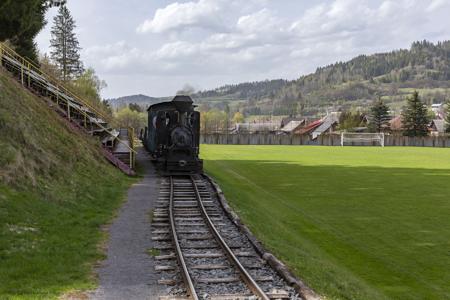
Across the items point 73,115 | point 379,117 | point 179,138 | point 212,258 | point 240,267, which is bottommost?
point 212,258

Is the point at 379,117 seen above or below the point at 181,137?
above

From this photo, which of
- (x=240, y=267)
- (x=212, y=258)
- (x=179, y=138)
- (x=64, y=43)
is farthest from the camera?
(x=64, y=43)

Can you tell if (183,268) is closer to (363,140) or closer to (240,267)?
(240,267)

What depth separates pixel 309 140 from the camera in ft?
376

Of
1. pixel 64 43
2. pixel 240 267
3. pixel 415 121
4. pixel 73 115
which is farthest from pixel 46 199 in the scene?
pixel 415 121

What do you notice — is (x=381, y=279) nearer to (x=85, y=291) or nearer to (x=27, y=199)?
(x=85, y=291)

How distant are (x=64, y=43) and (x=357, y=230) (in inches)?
3252

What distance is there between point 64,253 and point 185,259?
267 cm

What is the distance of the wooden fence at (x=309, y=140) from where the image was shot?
346 feet

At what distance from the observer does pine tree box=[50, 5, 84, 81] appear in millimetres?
90312

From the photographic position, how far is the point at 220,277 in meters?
9.68

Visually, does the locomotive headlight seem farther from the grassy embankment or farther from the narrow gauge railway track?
the narrow gauge railway track

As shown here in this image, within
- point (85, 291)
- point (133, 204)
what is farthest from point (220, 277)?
point (133, 204)

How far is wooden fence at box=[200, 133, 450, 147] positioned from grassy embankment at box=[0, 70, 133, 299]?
3482 inches
